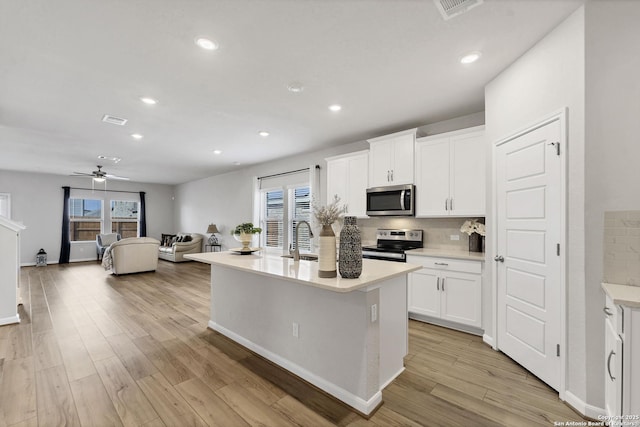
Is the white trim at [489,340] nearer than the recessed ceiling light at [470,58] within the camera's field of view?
No

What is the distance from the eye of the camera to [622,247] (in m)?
1.78

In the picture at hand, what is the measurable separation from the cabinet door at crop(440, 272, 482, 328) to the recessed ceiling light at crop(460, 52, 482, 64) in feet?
7.02

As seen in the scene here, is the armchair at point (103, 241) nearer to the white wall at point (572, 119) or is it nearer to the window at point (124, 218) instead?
the window at point (124, 218)

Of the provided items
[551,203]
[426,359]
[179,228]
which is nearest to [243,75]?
[551,203]

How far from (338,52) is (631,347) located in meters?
2.62

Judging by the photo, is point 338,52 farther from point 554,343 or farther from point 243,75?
point 554,343

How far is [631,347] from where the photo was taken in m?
1.47

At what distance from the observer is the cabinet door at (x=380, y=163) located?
407cm

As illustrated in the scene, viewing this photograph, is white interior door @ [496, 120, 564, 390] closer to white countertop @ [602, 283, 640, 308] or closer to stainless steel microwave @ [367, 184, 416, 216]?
white countertop @ [602, 283, 640, 308]

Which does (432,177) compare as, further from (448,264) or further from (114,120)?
(114,120)

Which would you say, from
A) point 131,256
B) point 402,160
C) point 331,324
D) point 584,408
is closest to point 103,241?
point 131,256

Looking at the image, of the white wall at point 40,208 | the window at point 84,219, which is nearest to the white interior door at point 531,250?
the white wall at point 40,208

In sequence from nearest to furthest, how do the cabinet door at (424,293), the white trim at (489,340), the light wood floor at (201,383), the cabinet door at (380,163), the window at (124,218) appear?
the light wood floor at (201,383) → the white trim at (489,340) → the cabinet door at (424,293) → the cabinet door at (380,163) → the window at (124,218)

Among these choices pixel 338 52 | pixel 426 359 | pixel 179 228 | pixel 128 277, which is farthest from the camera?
pixel 179 228
